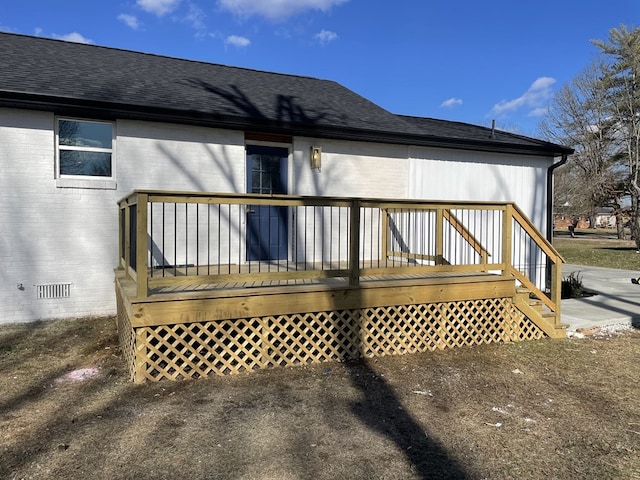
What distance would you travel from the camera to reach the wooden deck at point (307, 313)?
4098mm

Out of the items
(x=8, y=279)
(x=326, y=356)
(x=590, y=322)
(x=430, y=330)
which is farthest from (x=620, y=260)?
(x=8, y=279)

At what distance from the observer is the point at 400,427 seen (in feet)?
10.7

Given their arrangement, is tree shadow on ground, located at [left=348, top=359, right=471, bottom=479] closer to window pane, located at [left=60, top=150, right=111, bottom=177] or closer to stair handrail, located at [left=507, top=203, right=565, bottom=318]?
stair handrail, located at [left=507, top=203, right=565, bottom=318]

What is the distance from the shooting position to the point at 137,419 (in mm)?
3301

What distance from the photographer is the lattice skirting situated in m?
4.14

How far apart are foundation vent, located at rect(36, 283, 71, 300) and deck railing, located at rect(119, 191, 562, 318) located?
0.91 meters

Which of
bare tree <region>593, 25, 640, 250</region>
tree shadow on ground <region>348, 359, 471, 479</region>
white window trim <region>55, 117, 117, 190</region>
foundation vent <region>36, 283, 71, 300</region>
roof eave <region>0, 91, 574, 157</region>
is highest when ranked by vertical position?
bare tree <region>593, 25, 640, 250</region>

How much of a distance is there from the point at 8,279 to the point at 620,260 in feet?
62.2

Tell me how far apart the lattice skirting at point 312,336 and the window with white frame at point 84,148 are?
102 inches

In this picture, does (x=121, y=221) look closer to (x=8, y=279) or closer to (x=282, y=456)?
(x=8, y=279)

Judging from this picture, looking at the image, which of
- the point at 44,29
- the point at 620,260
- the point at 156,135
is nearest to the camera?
the point at 156,135

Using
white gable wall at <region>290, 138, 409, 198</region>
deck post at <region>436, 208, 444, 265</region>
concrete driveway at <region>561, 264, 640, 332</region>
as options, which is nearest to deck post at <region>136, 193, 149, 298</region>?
deck post at <region>436, 208, 444, 265</region>

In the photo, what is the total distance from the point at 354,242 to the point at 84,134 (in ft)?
14.3

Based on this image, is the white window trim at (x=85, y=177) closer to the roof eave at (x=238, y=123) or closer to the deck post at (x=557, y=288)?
the roof eave at (x=238, y=123)
